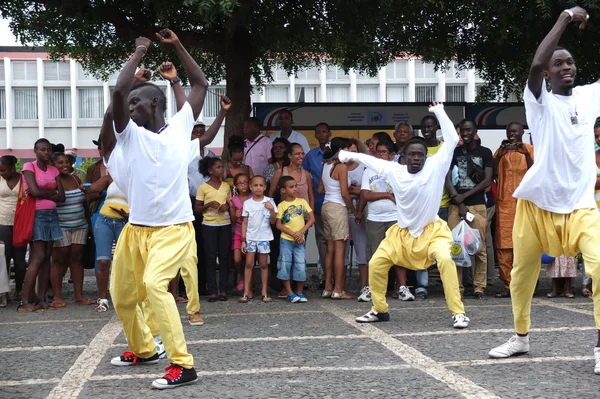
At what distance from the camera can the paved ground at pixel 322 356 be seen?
19.0ft

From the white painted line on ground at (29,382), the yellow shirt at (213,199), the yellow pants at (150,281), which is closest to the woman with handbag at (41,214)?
the yellow shirt at (213,199)

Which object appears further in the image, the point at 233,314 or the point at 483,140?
the point at 483,140

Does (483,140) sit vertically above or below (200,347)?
above

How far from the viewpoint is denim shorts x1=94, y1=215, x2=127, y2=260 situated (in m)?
10.6

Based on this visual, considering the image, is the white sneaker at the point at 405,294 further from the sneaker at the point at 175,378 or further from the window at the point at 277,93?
the window at the point at 277,93

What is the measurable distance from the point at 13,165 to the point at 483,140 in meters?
8.88

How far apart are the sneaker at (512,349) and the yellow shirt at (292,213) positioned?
469 cm

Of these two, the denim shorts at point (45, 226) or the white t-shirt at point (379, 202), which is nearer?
the denim shorts at point (45, 226)

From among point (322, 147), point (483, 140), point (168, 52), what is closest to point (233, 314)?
point (322, 147)

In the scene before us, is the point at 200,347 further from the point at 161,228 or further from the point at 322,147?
the point at 322,147

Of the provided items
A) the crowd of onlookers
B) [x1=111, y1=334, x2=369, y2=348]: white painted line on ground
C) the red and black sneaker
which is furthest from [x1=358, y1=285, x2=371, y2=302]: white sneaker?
the red and black sneaker

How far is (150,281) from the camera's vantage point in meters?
6.20

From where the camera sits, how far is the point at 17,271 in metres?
11.7

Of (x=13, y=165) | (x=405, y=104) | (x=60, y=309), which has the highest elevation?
(x=405, y=104)
